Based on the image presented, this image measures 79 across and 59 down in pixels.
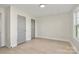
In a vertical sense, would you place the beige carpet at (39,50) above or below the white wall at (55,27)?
below

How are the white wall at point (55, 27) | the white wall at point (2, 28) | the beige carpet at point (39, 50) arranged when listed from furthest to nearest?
the white wall at point (55, 27)
the white wall at point (2, 28)
the beige carpet at point (39, 50)

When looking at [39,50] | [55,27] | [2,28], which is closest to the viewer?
[39,50]

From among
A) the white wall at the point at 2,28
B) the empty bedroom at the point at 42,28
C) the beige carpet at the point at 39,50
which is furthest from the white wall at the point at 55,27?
the white wall at the point at 2,28

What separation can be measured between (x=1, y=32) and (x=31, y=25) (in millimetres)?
2627

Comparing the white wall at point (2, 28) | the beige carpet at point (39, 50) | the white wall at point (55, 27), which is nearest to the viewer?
the beige carpet at point (39, 50)

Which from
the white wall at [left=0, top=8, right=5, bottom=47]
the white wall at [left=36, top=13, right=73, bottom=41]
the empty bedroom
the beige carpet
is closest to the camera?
the beige carpet

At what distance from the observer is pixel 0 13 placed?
347cm

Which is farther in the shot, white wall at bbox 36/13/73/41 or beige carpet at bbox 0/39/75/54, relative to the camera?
white wall at bbox 36/13/73/41

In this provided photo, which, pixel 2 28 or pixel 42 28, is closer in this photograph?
pixel 2 28

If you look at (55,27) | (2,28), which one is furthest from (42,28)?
(2,28)

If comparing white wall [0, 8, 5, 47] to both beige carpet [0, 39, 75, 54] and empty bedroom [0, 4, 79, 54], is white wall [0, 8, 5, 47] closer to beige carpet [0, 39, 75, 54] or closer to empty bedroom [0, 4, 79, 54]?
empty bedroom [0, 4, 79, 54]

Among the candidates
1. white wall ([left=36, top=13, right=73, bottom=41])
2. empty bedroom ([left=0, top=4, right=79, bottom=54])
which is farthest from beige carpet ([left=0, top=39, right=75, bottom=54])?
white wall ([left=36, top=13, right=73, bottom=41])

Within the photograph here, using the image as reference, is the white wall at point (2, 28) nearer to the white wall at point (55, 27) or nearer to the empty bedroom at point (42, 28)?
the empty bedroom at point (42, 28)

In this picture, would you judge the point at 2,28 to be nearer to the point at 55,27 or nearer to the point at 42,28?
the point at 42,28
